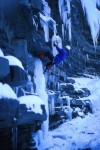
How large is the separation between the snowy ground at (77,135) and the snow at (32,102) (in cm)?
240

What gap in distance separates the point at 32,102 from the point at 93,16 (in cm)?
1750

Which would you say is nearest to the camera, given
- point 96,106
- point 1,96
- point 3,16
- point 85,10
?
point 1,96

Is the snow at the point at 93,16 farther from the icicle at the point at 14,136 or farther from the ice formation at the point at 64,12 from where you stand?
the icicle at the point at 14,136

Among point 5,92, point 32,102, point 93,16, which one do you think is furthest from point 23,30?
point 93,16

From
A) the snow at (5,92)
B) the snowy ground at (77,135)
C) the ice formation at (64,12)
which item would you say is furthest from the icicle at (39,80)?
the ice formation at (64,12)

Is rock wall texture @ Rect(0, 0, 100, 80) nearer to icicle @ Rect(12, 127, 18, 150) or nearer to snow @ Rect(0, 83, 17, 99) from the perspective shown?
icicle @ Rect(12, 127, 18, 150)

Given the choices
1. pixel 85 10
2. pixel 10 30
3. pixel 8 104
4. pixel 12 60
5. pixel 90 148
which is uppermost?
pixel 85 10

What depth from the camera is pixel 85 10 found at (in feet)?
74.1

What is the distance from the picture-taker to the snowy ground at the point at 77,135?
9734mm

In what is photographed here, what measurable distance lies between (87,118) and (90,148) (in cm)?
510

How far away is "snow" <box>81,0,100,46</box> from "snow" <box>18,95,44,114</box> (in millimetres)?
15745

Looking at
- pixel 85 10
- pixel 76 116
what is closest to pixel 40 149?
pixel 76 116

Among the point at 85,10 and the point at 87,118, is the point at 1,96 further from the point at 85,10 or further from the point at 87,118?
the point at 85,10

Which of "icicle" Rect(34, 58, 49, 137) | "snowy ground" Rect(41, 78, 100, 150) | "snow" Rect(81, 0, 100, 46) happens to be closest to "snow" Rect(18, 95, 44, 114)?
"snowy ground" Rect(41, 78, 100, 150)
